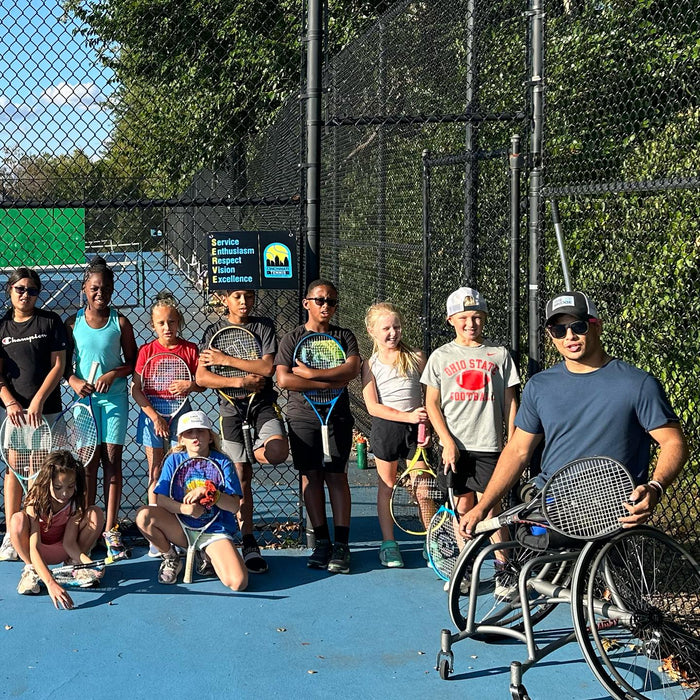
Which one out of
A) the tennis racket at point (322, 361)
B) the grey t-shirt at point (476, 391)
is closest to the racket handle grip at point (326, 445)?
the tennis racket at point (322, 361)

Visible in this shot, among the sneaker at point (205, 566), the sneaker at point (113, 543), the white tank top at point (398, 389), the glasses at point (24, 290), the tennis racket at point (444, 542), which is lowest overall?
the sneaker at point (205, 566)

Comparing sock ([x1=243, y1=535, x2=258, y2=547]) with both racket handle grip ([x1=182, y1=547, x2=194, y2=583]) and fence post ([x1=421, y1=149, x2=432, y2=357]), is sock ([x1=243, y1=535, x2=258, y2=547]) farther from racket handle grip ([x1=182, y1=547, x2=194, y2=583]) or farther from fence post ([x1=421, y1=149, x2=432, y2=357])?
fence post ([x1=421, y1=149, x2=432, y2=357])

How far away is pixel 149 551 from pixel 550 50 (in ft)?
13.3

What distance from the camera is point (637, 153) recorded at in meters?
5.57

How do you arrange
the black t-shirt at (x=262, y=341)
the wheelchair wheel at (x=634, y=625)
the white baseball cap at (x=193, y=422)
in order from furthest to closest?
the black t-shirt at (x=262, y=341) → the white baseball cap at (x=193, y=422) → the wheelchair wheel at (x=634, y=625)

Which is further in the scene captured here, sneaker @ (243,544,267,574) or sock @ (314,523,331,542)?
sock @ (314,523,331,542)

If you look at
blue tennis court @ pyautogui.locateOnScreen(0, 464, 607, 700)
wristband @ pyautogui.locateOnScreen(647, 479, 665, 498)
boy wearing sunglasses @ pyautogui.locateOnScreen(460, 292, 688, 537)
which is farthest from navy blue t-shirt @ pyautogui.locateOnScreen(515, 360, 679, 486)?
blue tennis court @ pyautogui.locateOnScreen(0, 464, 607, 700)

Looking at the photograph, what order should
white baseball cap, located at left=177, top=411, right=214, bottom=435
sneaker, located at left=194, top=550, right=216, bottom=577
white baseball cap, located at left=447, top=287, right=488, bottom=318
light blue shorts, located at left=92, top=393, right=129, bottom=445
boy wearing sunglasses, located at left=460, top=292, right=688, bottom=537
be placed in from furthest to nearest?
light blue shorts, located at left=92, top=393, right=129, bottom=445 → sneaker, located at left=194, top=550, right=216, bottom=577 → white baseball cap, located at left=177, top=411, right=214, bottom=435 → white baseball cap, located at left=447, top=287, right=488, bottom=318 → boy wearing sunglasses, located at left=460, top=292, right=688, bottom=537

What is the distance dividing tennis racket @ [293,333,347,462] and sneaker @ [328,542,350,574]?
0.53 meters

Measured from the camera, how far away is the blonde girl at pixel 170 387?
18.8 ft

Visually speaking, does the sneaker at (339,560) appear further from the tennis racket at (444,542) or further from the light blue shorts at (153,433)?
the light blue shorts at (153,433)

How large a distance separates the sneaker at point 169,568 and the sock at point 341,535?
935 millimetres

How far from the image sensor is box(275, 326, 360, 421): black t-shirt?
18.4ft

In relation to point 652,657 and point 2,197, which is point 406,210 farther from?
point 652,657
